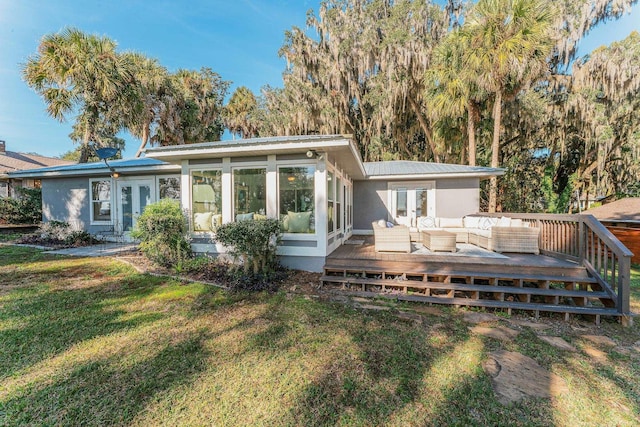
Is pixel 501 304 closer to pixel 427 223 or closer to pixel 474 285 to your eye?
pixel 474 285

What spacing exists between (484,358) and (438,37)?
13.9 m

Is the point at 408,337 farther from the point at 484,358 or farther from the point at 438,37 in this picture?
the point at 438,37

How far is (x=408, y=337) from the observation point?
309 cm

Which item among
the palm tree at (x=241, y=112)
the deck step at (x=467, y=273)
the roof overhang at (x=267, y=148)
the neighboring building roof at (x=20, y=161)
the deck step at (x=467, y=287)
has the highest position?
the palm tree at (x=241, y=112)

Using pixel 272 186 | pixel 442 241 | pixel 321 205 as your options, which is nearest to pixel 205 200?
pixel 272 186

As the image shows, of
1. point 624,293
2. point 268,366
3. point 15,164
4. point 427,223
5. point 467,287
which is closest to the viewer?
point 268,366

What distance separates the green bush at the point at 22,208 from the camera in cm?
1146

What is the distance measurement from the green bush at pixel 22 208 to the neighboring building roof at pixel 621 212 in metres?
22.2

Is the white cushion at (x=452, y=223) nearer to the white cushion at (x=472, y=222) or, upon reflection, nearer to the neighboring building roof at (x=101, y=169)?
the white cushion at (x=472, y=222)

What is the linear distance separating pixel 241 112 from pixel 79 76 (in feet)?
32.2

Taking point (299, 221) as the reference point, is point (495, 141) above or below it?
above

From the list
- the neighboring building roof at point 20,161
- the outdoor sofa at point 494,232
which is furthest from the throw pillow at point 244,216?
the neighboring building roof at point 20,161

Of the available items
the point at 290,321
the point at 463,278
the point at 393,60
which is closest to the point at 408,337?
the point at 290,321

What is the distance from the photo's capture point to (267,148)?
510 cm
